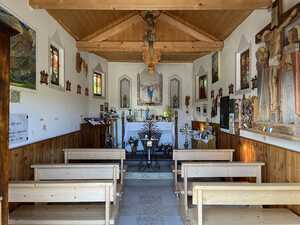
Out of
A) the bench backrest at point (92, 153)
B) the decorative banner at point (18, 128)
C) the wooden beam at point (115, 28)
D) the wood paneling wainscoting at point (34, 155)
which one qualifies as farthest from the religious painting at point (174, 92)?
the decorative banner at point (18, 128)

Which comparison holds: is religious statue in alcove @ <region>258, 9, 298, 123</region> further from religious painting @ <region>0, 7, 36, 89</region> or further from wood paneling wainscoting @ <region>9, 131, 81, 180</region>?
wood paneling wainscoting @ <region>9, 131, 81, 180</region>

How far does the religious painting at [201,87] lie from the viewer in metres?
7.85

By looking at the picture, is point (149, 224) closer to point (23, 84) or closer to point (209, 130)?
point (23, 84)

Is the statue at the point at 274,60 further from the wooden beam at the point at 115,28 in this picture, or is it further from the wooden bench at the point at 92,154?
the wooden beam at the point at 115,28

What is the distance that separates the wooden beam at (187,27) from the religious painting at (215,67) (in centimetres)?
52

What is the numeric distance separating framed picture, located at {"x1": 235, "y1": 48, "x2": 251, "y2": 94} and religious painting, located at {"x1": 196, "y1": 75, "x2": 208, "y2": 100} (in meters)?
2.45

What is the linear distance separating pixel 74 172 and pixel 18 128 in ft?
2.60

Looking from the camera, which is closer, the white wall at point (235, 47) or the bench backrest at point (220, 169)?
the bench backrest at point (220, 169)

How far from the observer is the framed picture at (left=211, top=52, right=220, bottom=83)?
6.71m

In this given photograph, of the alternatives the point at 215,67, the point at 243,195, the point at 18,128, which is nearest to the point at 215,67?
the point at 215,67

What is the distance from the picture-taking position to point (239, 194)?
2428mm

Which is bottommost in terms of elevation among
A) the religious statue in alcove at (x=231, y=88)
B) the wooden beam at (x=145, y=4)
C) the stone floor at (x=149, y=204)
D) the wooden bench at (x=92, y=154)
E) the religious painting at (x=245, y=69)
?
the stone floor at (x=149, y=204)

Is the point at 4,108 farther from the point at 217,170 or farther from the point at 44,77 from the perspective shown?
the point at 44,77

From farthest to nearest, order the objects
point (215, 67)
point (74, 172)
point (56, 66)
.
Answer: point (215, 67) → point (56, 66) → point (74, 172)
